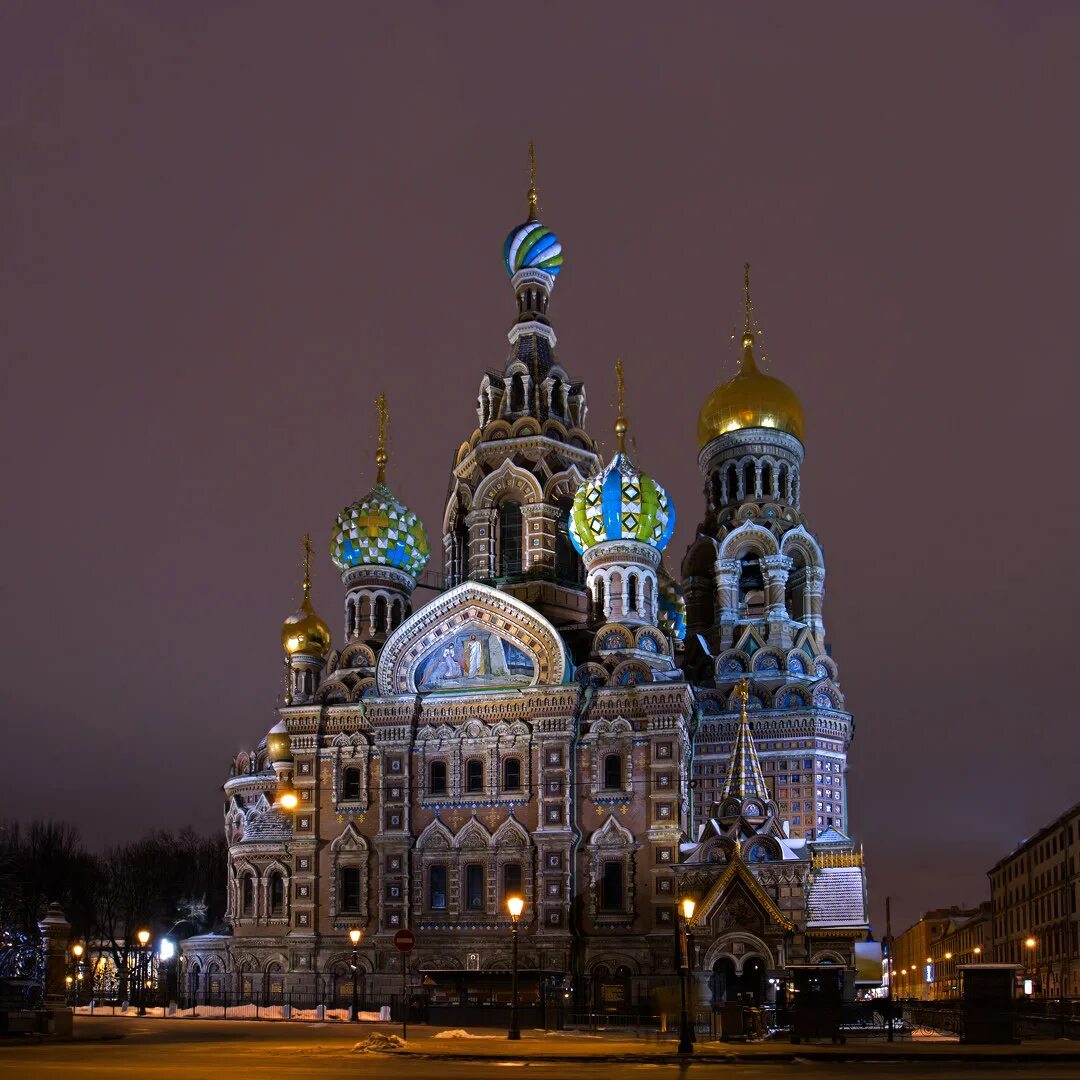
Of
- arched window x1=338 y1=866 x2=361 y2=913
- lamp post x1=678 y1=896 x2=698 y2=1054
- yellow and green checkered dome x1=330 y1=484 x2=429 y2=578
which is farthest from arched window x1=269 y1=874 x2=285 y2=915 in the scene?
lamp post x1=678 y1=896 x2=698 y2=1054

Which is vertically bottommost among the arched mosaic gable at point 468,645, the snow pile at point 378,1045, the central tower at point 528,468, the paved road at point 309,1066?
the snow pile at point 378,1045

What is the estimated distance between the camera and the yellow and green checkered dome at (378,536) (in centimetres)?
5719

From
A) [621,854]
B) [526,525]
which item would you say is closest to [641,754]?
[621,854]

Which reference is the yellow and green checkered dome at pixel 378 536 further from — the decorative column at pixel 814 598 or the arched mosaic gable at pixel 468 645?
the decorative column at pixel 814 598

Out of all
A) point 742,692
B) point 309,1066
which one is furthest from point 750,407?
point 309,1066

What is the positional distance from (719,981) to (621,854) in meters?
5.56

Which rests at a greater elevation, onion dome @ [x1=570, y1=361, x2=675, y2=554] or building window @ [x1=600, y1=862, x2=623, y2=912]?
onion dome @ [x1=570, y1=361, x2=675, y2=554]

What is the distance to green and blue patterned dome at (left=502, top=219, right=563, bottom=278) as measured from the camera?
63.5m

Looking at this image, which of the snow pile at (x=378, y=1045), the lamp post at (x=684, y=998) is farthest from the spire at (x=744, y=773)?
the snow pile at (x=378, y=1045)

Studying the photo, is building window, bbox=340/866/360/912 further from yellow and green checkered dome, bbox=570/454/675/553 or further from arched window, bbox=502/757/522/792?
yellow and green checkered dome, bbox=570/454/675/553

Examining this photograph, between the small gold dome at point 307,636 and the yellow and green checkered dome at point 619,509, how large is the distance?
1122 centimetres

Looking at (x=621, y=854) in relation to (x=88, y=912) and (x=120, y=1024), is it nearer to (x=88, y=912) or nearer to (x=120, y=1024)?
(x=120, y=1024)

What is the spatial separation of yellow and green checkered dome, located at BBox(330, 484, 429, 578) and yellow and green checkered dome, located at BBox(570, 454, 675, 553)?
665 cm

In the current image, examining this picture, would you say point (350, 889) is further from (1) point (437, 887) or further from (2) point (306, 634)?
(2) point (306, 634)
